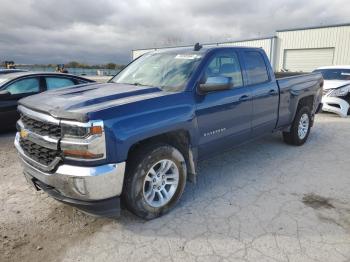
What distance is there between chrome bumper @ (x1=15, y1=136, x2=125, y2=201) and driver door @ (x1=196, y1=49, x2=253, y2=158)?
4.28ft

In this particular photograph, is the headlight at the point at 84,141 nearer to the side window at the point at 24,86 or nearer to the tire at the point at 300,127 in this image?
the tire at the point at 300,127

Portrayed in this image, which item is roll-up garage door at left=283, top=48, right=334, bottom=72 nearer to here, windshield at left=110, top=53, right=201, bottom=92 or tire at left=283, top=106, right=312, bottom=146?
tire at left=283, top=106, right=312, bottom=146

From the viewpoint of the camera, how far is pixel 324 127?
8.17 m

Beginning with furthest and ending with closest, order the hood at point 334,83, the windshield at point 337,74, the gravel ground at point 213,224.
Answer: the windshield at point 337,74 < the hood at point 334,83 < the gravel ground at point 213,224

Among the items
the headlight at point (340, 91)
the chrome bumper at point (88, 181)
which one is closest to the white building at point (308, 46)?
the headlight at point (340, 91)

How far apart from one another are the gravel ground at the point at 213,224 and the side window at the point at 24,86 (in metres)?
2.78

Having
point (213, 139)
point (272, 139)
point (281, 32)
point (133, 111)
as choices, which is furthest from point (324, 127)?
point (281, 32)

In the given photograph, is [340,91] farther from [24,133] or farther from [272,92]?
[24,133]

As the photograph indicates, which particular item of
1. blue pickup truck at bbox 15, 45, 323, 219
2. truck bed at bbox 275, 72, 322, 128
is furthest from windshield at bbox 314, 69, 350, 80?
blue pickup truck at bbox 15, 45, 323, 219

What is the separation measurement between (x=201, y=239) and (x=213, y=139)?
142 centimetres

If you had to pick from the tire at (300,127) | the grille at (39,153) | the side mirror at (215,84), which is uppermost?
the side mirror at (215,84)

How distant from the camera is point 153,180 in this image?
339 cm

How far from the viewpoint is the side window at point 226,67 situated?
4066mm

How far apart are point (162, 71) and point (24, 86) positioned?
4562 mm
